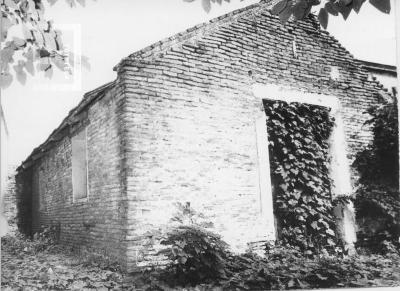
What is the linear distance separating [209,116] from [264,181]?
47.3 inches

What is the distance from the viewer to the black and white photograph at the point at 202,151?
14.5 ft

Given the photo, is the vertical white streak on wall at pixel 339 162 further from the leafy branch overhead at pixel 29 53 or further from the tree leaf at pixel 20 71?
the tree leaf at pixel 20 71

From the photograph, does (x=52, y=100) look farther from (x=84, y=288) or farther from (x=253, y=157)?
(x=253, y=157)

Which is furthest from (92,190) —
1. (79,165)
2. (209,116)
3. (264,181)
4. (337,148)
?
(337,148)

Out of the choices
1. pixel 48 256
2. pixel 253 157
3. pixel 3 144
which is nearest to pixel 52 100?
pixel 3 144

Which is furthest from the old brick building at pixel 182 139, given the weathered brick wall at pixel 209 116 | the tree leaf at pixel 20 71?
the tree leaf at pixel 20 71

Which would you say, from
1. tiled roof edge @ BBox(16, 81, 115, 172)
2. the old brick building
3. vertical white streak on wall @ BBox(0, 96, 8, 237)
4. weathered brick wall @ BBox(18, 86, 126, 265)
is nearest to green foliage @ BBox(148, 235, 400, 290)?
the old brick building

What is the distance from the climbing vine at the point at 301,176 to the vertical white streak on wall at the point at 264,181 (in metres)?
0.16

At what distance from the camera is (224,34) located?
220 inches

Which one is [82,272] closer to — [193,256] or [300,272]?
[193,256]

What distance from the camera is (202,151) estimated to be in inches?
198

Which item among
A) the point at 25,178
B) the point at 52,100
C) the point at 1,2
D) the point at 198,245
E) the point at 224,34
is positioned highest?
the point at 224,34

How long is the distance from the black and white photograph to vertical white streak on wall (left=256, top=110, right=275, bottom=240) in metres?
0.02

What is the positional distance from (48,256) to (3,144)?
1555mm
